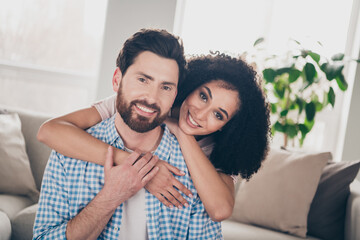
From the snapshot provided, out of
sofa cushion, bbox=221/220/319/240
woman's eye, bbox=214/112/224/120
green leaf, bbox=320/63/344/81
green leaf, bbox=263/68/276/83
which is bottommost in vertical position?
sofa cushion, bbox=221/220/319/240

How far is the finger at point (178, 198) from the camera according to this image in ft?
4.23

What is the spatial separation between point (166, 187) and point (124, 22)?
8.26 feet

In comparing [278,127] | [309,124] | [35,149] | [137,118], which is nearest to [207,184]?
[137,118]

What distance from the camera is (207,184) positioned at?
1307 millimetres

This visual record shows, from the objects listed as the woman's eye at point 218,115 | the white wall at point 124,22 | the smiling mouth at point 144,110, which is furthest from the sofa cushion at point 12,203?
the white wall at point 124,22

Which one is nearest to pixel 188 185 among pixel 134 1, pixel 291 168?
pixel 291 168

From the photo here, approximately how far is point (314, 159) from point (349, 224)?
1.40 feet

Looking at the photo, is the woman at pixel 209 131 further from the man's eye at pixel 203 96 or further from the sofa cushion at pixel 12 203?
the sofa cushion at pixel 12 203

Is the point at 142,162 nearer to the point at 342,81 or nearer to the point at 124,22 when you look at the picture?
the point at 342,81

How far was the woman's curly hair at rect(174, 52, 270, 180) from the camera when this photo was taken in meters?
1.51

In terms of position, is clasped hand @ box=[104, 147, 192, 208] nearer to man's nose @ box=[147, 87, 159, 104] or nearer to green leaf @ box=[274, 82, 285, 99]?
man's nose @ box=[147, 87, 159, 104]

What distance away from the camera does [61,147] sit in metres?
1.27

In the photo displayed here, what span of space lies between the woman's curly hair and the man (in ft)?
0.70

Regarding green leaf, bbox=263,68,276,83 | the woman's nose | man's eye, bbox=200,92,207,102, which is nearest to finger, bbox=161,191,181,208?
the woman's nose
